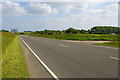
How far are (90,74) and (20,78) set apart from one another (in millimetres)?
2777

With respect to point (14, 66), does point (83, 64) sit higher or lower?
higher

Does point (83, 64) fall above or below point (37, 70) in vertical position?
above

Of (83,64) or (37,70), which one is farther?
(83,64)

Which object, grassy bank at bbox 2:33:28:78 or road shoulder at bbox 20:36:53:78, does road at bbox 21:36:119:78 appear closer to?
road shoulder at bbox 20:36:53:78

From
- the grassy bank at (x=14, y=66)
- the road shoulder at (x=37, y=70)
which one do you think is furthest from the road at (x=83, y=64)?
the grassy bank at (x=14, y=66)

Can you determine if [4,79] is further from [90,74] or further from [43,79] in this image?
[90,74]

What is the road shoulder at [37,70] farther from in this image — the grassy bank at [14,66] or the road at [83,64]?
the road at [83,64]

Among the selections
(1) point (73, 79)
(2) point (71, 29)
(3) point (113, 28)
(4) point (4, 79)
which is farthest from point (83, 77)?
(3) point (113, 28)

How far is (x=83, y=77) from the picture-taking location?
178 inches

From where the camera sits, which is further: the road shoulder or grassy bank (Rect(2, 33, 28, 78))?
grassy bank (Rect(2, 33, 28, 78))

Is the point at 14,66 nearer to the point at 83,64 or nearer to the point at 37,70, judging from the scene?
the point at 37,70

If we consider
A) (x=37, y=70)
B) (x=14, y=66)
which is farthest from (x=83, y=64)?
(x=14, y=66)

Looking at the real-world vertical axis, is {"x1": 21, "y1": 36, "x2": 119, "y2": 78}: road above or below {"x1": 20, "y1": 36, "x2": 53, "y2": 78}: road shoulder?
above

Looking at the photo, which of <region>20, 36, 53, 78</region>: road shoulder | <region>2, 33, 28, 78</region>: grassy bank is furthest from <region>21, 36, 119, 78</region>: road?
<region>2, 33, 28, 78</region>: grassy bank
